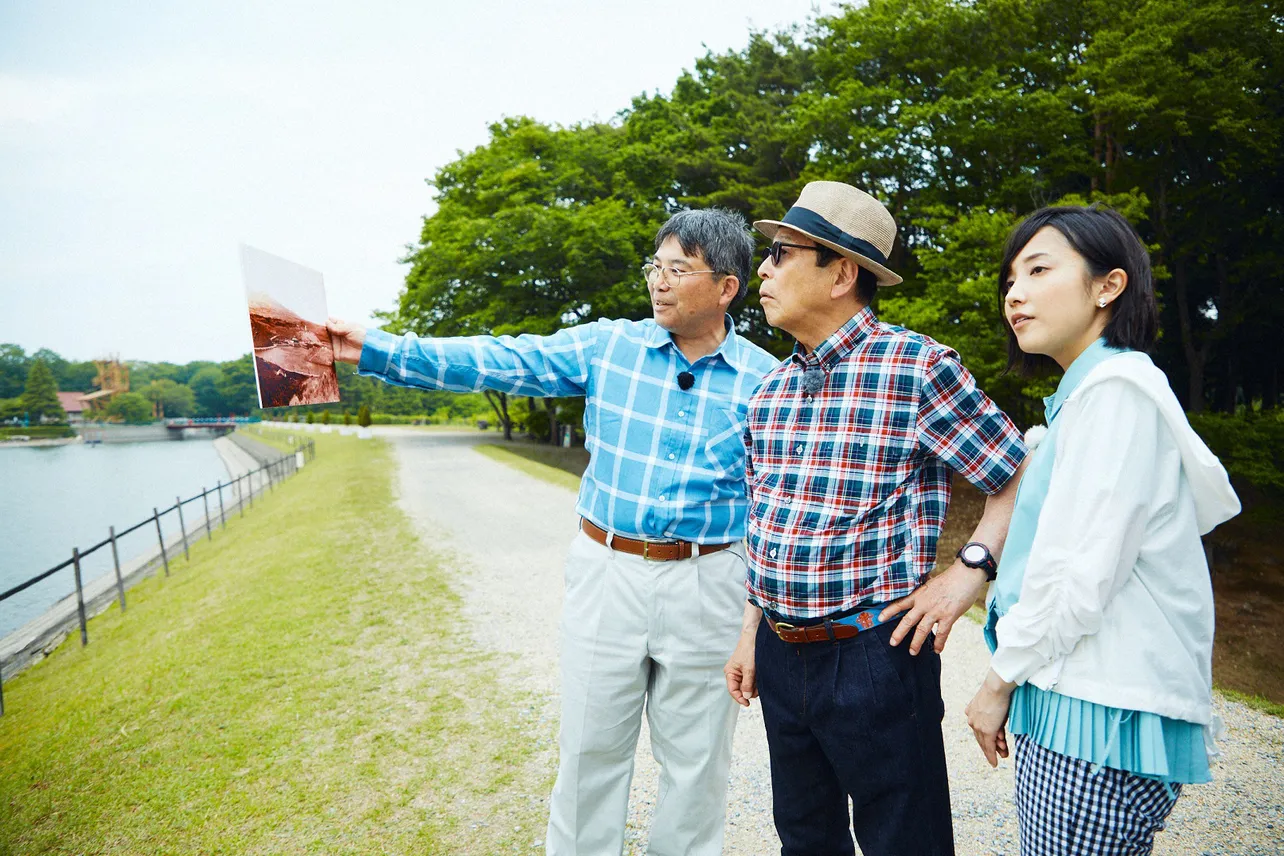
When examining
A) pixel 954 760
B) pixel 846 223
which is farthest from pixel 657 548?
pixel 954 760

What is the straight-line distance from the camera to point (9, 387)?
2553cm

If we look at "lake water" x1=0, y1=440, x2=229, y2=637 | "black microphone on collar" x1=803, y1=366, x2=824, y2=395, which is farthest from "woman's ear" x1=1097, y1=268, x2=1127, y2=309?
"lake water" x1=0, y1=440, x2=229, y2=637

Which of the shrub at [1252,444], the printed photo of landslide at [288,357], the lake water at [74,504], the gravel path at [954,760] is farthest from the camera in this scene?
the lake water at [74,504]

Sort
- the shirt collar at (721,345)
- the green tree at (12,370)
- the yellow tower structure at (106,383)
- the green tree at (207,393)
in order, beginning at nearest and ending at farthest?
the shirt collar at (721,345) < the green tree at (12,370) < the yellow tower structure at (106,383) < the green tree at (207,393)

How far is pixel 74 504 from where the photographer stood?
23406 mm

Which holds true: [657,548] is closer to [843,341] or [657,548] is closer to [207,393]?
[843,341]

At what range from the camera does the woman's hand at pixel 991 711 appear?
1.51 meters

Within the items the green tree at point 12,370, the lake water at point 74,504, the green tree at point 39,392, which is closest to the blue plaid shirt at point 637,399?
the lake water at point 74,504

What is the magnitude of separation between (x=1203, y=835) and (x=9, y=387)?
33.6m

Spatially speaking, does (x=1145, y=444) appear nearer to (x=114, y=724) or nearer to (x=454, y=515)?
(x=114, y=724)

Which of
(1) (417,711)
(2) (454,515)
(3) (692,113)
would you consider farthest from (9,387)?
(1) (417,711)

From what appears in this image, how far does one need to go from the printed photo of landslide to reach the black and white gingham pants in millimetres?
2073

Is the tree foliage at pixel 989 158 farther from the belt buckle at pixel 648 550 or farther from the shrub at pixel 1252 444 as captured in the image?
the belt buckle at pixel 648 550

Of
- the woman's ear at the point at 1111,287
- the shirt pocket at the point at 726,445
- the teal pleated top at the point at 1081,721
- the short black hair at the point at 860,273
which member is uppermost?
the short black hair at the point at 860,273
